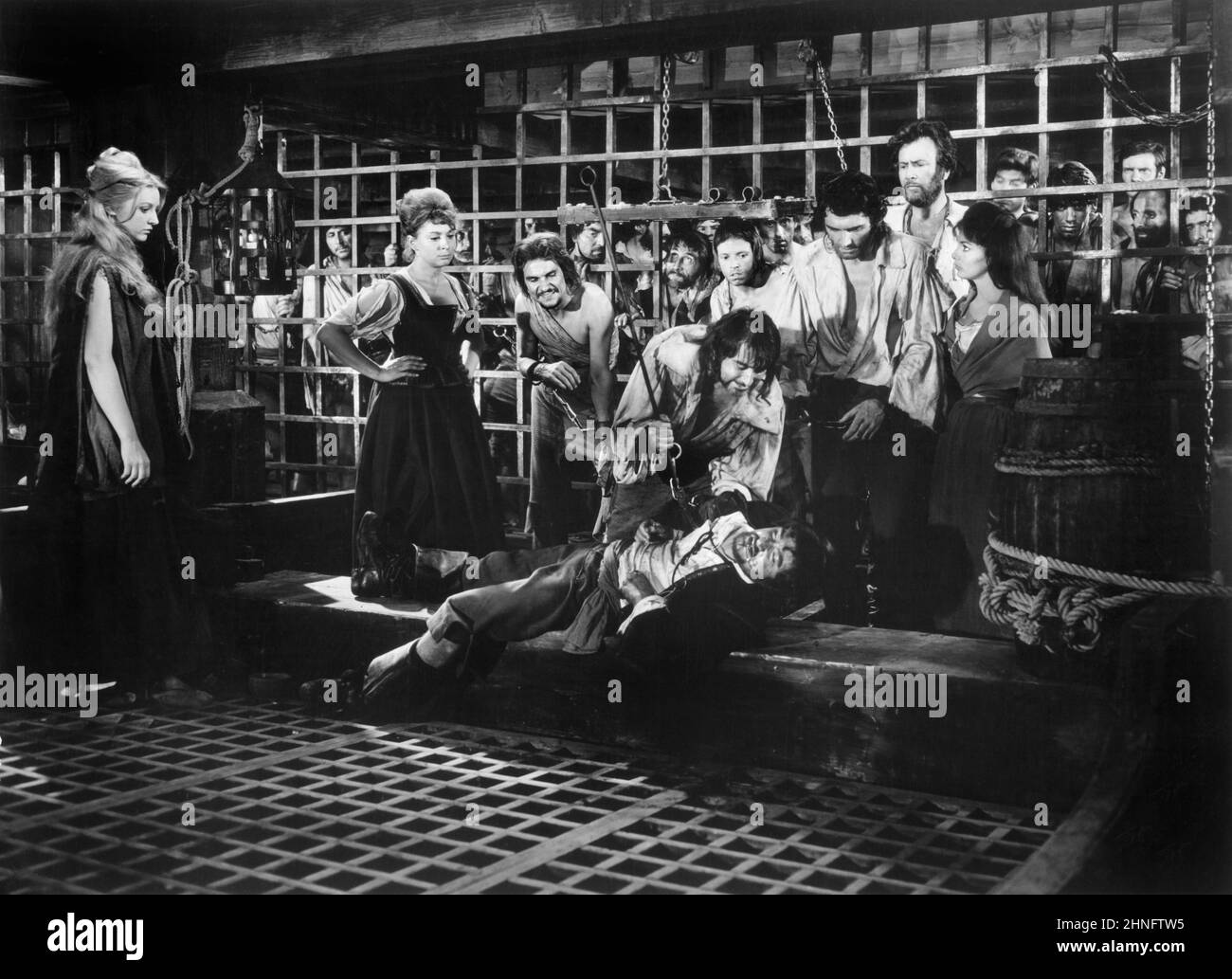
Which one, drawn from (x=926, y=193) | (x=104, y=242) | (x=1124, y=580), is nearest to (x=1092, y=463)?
(x=1124, y=580)

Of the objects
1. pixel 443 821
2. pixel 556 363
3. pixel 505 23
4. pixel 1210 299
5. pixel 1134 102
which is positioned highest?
pixel 505 23

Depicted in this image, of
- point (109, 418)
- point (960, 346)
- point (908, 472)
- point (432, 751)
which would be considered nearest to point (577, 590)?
point (432, 751)

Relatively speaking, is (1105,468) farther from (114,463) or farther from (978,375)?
(114,463)

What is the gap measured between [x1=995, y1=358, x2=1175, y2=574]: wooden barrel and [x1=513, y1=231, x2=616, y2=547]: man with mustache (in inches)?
83.3

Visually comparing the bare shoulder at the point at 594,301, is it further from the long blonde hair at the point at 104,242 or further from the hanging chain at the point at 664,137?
the long blonde hair at the point at 104,242

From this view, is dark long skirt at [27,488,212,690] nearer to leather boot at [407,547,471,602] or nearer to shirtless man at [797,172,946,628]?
leather boot at [407,547,471,602]

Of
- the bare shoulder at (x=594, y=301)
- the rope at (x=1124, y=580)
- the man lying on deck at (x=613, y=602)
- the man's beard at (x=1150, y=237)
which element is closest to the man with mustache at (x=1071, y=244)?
the man's beard at (x=1150, y=237)

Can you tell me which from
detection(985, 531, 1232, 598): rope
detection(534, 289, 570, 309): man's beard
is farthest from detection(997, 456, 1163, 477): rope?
detection(534, 289, 570, 309): man's beard

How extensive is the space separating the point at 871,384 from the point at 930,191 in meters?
0.80

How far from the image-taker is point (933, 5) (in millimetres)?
5664

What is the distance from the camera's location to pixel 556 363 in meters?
6.65

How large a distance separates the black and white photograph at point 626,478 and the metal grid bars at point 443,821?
0.03 meters

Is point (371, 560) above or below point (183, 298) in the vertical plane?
below

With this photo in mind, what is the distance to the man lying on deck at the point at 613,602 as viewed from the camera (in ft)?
19.9
